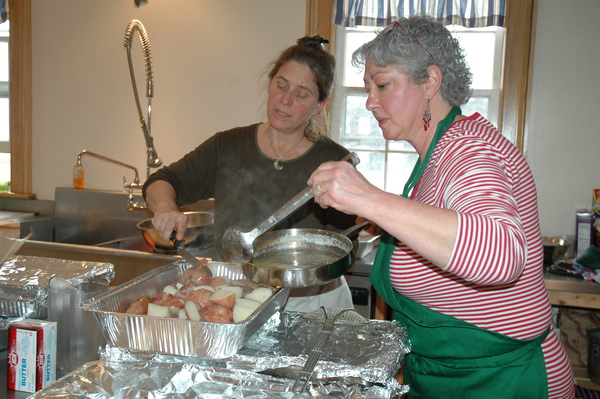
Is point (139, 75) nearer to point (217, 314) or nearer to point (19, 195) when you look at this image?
point (19, 195)

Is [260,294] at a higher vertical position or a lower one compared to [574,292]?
higher

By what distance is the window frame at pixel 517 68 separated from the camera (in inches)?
122

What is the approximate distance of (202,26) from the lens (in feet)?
11.7

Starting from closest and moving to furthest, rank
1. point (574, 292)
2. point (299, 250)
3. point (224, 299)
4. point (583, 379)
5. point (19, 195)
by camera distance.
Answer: point (224, 299) < point (299, 250) < point (574, 292) < point (583, 379) < point (19, 195)

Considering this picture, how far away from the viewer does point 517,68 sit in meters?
3.15

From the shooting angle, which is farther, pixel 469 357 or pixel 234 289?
pixel 234 289

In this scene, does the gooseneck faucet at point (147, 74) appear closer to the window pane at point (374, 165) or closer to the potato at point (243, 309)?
the window pane at point (374, 165)

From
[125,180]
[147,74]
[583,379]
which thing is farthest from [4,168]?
[583,379]

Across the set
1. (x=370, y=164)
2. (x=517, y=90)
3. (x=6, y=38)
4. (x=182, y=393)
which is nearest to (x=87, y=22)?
(x=6, y=38)

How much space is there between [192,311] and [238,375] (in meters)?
0.22

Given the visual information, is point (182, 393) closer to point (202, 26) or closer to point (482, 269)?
point (482, 269)

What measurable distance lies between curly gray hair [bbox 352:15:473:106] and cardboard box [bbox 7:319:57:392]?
3.18 ft

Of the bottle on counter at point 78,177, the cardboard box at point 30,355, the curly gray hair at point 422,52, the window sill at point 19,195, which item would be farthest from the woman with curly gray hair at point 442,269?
the window sill at point 19,195

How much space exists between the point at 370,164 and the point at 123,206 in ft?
5.42
